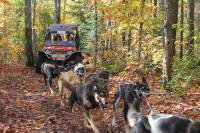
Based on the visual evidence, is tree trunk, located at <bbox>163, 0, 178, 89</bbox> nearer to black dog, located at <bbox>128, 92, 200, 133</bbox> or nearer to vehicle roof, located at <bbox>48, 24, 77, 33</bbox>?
black dog, located at <bbox>128, 92, 200, 133</bbox>

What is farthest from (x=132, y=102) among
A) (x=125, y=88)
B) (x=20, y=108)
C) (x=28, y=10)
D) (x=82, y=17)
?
(x=82, y=17)

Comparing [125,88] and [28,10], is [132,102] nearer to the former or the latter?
[125,88]

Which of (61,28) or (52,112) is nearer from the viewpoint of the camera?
(52,112)

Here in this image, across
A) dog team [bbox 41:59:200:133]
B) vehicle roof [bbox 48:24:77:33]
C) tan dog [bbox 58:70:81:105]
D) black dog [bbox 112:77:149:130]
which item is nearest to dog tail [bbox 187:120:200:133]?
dog team [bbox 41:59:200:133]

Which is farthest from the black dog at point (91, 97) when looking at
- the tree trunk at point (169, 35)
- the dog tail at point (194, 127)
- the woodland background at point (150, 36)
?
the tree trunk at point (169, 35)

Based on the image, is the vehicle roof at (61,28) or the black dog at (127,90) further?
the vehicle roof at (61,28)

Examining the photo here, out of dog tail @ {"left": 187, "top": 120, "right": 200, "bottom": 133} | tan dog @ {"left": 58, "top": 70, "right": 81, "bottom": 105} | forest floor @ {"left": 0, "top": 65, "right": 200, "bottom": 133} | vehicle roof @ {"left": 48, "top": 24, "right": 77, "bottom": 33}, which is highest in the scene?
vehicle roof @ {"left": 48, "top": 24, "right": 77, "bottom": 33}

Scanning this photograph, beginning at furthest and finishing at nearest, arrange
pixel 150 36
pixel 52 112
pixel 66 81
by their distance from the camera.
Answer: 1. pixel 150 36
2. pixel 66 81
3. pixel 52 112

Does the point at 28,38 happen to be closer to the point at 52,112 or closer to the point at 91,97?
the point at 52,112

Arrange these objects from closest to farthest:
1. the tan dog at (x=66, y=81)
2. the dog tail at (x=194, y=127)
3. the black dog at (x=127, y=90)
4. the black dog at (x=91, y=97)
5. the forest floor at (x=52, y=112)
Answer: the dog tail at (x=194, y=127) < the black dog at (x=127, y=90) < the black dog at (x=91, y=97) < the forest floor at (x=52, y=112) < the tan dog at (x=66, y=81)

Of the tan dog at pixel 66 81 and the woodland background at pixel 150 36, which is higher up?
the woodland background at pixel 150 36

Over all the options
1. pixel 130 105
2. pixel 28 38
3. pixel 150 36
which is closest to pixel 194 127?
pixel 130 105

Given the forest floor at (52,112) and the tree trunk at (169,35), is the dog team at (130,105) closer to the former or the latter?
the forest floor at (52,112)

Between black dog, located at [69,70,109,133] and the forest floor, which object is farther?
the forest floor
